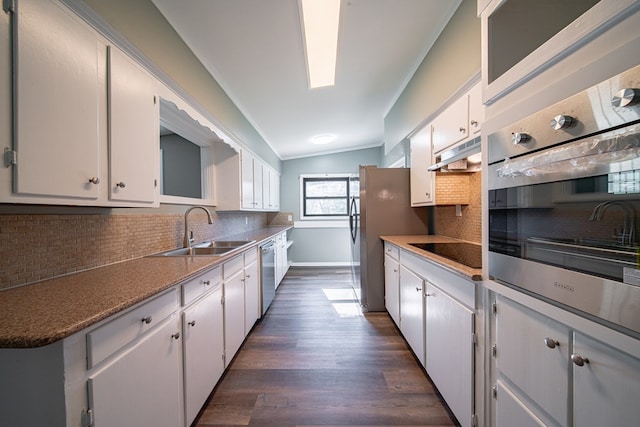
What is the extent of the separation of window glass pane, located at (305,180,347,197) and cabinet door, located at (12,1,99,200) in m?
4.82

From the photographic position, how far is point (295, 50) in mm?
2174

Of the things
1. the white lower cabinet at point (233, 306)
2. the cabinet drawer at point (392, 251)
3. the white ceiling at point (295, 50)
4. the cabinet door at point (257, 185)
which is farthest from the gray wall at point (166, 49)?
the cabinet drawer at point (392, 251)

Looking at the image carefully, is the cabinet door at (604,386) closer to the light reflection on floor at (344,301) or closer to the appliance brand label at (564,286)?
the appliance brand label at (564,286)

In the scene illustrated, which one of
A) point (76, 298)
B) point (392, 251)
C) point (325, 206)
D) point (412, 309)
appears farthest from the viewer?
point (325, 206)

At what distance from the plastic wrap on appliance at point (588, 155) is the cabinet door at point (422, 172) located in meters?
1.47

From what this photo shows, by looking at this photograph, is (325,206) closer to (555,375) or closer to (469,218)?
(469,218)

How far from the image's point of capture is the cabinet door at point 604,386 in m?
0.58

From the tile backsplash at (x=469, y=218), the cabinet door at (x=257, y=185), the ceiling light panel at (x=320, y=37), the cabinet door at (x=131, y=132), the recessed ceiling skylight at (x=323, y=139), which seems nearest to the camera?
the cabinet door at (x=131, y=132)

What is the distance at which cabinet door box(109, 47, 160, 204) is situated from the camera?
1.16 metres

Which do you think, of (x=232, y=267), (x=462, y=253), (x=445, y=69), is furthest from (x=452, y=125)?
(x=232, y=267)

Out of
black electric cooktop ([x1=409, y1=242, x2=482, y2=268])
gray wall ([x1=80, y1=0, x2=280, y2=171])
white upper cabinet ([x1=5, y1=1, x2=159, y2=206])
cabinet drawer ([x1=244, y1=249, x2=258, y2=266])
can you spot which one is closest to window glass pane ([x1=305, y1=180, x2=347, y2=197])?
gray wall ([x1=80, y1=0, x2=280, y2=171])

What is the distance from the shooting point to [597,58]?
63cm

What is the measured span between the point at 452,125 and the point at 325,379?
2.13 meters

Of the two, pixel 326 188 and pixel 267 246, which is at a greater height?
pixel 326 188
